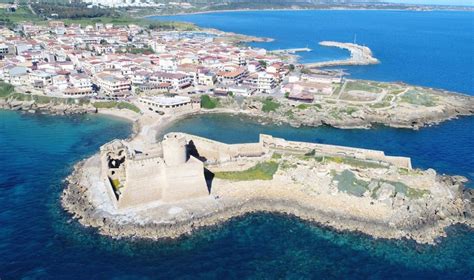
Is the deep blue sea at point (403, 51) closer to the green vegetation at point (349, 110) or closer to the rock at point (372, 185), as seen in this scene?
the green vegetation at point (349, 110)

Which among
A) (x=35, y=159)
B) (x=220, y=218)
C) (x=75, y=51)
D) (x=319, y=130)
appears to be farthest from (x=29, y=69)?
(x=220, y=218)

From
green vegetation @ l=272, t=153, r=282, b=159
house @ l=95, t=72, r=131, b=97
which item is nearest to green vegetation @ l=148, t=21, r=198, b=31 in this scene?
house @ l=95, t=72, r=131, b=97

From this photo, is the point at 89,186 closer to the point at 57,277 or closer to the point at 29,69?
the point at 57,277

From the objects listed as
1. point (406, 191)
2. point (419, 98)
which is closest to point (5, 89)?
point (406, 191)

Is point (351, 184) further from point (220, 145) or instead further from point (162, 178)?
point (162, 178)

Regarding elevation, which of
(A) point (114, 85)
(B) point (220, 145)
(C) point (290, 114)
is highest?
(A) point (114, 85)

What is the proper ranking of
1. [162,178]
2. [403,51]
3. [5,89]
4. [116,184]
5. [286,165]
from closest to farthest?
[162,178]
[116,184]
[286,165]
[5,89]
[403,51]

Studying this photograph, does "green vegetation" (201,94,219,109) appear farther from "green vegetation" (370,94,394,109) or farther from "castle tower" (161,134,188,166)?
"castle tower" (161,134,188,166)
